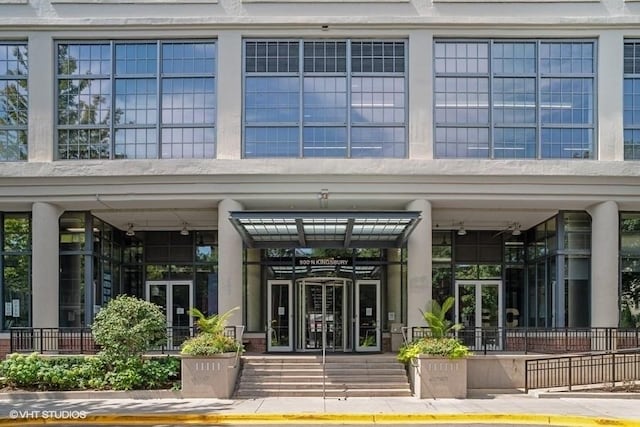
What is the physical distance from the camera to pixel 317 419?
669 inches

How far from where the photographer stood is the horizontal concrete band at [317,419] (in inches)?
655

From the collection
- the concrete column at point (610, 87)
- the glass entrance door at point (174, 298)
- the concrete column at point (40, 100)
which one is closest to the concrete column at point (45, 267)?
the concrete column at point (40, 100)

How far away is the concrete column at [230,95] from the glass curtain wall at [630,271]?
537 inches

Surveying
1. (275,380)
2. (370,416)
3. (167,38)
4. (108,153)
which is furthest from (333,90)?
(370,416)

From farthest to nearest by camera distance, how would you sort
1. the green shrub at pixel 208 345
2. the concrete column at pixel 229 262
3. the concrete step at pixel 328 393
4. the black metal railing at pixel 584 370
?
the concrete column at pixel 229 262
the black metal railing at pixel 584 370
the concrete step at pixel 328 393
the green shrub at pixel 208 345

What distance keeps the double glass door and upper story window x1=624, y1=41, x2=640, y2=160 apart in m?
9.81

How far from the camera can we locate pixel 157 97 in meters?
25.2

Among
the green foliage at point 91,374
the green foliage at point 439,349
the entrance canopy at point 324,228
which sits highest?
the entrance canopy at point 324,228

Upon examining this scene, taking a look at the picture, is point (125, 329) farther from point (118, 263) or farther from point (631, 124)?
point (631, 124)

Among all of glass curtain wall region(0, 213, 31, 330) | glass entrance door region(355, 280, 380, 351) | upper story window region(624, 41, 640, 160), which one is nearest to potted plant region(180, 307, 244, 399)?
glass entrance door region(355, 280, 380, 351)

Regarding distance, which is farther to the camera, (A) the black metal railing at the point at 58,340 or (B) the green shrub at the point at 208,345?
(A) the black metal railing at the point at 58,340

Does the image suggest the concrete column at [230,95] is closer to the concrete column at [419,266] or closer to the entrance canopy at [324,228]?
the entrance canopy at [324,228]

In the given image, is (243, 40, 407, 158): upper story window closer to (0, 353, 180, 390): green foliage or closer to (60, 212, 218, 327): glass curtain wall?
(60, 212, 218, 327): glass curtain wall

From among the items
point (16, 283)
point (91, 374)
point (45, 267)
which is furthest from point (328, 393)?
point (16, 283)
